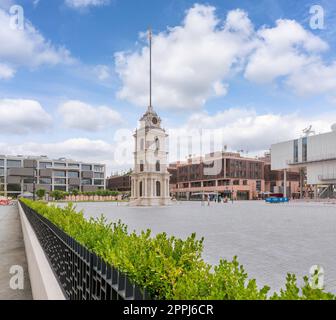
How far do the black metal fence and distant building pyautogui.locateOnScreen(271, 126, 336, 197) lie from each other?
73.3m

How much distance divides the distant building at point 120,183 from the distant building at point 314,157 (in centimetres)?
7198

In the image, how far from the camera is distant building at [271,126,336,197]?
231ft

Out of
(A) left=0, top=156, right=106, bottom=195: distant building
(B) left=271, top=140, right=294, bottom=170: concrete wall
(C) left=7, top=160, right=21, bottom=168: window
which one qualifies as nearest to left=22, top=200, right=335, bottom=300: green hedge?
(B) left=271, top=140, right=294, bottom=170: concrete wall

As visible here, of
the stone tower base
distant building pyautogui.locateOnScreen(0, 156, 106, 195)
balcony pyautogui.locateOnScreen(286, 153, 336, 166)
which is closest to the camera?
the stone tower base

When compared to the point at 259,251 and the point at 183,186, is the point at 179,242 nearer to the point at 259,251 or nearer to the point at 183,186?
the point at 259,251

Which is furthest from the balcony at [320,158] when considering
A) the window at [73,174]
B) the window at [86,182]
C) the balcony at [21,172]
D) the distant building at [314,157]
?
the window at [73,174]

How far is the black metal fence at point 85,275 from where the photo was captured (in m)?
2.47

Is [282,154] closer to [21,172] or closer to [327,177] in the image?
[327,177]

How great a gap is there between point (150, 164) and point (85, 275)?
5509 centimetres

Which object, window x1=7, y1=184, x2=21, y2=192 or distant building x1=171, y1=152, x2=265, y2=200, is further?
window x1=7, y1=184, x2=21, y2=192

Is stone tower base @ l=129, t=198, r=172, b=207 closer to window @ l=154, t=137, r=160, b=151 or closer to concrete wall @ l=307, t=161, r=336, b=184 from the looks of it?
window @ l=154, t=137, r=160, b=151

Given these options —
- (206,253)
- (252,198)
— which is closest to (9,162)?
(252,198)

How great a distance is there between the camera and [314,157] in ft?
239
